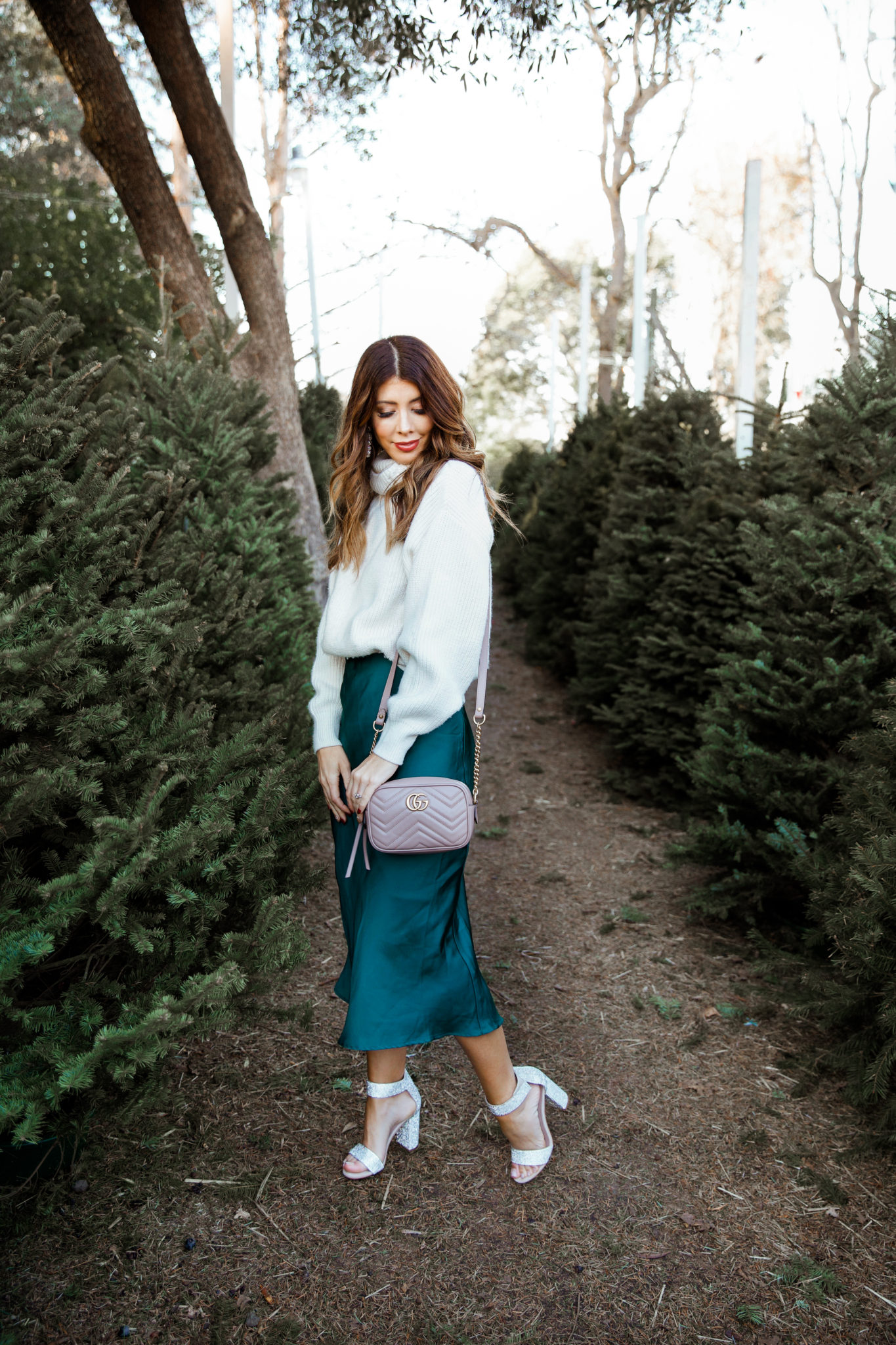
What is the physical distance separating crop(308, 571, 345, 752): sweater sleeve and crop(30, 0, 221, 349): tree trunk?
470cm

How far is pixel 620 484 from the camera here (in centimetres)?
649

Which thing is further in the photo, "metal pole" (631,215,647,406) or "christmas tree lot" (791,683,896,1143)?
"metal pole" (631,215,647,406)

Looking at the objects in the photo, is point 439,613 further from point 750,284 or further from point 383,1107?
point 750,284

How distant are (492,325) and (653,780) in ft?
127

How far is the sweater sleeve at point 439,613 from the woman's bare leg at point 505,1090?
84cm

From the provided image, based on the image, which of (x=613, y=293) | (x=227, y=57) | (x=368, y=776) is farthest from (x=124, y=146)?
(x=613, y=293)

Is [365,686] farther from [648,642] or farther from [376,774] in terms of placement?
[648,642]

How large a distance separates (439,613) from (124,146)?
20.0ft

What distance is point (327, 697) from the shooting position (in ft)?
8.14

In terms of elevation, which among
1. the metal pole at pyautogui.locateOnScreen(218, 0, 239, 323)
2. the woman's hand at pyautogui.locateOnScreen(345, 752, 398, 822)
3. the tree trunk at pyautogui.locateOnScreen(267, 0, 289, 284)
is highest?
the tree trunk at pyautogui.locateOnScreen(267, 0, 289, 284)

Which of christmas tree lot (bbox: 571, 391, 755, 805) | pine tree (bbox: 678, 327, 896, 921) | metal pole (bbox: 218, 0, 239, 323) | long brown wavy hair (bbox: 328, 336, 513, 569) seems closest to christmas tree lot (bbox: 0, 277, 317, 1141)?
long brown wavy hair (bbox: 328, 336, 513, 569)

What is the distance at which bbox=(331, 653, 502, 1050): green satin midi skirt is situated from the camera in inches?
90.0

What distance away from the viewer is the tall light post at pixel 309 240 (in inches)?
709

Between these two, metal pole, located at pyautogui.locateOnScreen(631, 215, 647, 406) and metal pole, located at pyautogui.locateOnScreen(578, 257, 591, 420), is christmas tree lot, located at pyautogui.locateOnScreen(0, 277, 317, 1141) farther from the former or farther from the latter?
metal pole, located at pyautogui.locateOnScreen(578, 257, 591, 420)
